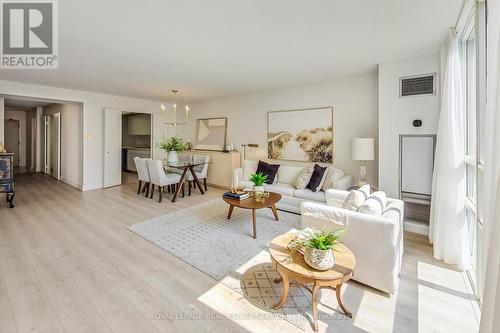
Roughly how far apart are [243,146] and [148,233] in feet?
10.9

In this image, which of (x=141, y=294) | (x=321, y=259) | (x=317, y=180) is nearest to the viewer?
(x=321, y=259)

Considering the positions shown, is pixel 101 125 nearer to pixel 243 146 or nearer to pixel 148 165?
pixel 148 165

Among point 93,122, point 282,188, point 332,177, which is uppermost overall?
point 93,122

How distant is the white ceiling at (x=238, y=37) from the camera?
2.12 metres

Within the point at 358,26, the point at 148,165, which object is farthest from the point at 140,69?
the point at 358,26

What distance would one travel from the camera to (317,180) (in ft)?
13.5

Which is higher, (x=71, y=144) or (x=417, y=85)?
(x=417, y=85)

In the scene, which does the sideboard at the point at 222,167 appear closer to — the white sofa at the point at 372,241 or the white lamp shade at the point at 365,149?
the white lamp shade at the point at 365,149

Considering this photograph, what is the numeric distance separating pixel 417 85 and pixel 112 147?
22.1ft

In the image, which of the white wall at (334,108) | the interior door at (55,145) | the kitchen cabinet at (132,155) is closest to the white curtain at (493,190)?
the white wall at (334,108)

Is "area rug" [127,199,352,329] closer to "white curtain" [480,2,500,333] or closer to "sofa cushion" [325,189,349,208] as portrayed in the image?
"sofa cushion" [325,189,349,208]

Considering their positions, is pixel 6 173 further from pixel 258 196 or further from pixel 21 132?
pixel 21 132

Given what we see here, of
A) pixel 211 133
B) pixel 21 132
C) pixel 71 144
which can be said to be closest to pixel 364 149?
pixel 211 133

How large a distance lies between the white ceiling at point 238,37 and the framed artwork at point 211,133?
2102 mm
